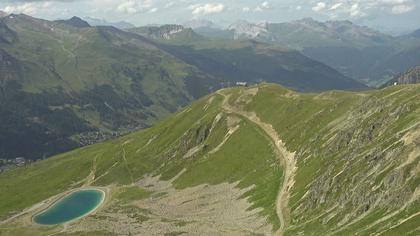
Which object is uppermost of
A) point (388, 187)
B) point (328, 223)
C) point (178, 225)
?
point (388, 187)

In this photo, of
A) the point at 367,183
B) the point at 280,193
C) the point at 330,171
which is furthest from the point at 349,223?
the point at 280,193

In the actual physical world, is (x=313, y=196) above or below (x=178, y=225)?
above

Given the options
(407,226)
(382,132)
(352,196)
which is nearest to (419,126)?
(382,132)

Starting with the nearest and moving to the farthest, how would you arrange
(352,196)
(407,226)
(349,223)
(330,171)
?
1. (407,226)
2. (349,223)
3. (352,196)
4. (330,171)

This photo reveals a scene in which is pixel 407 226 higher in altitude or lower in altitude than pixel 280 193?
higher

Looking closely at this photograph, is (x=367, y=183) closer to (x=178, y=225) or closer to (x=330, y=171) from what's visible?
(x=330, y=171)

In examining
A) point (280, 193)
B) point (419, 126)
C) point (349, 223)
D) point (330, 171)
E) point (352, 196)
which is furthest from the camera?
point (280, 193)

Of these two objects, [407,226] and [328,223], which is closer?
[407,226]

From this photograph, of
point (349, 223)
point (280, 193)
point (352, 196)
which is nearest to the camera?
point (349, 223)

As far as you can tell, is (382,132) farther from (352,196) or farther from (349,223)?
(349,223)
